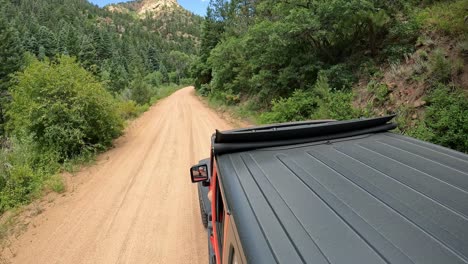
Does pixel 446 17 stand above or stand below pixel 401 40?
above

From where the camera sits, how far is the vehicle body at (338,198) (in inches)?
49.6

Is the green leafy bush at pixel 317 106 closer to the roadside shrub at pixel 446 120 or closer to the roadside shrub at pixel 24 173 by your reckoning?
the roadside shrub at pixel 446 120

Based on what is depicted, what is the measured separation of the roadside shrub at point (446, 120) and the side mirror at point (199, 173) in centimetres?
512

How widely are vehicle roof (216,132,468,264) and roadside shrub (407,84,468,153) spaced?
423cm

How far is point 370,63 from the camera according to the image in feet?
33.9

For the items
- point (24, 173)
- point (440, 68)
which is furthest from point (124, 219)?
point (440, 68)

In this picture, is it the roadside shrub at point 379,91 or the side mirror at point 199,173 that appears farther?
the roadside shrub at point 379,91

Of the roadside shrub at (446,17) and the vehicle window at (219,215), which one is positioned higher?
the roadside shrub at (446,17)

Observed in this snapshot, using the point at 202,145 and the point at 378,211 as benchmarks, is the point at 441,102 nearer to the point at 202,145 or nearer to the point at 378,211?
the point at 378,211

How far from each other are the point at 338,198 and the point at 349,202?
2.7 inches

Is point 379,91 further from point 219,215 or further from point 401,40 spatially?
point 219,215

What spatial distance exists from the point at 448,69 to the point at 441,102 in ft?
4.29

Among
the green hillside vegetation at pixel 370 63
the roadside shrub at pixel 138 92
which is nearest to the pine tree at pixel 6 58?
the roadside shrub at pixel 138 92

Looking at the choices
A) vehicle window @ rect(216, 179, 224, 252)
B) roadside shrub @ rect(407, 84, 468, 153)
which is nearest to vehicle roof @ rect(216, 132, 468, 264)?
vehicle window @ rect(216, 179, 224, 252)
